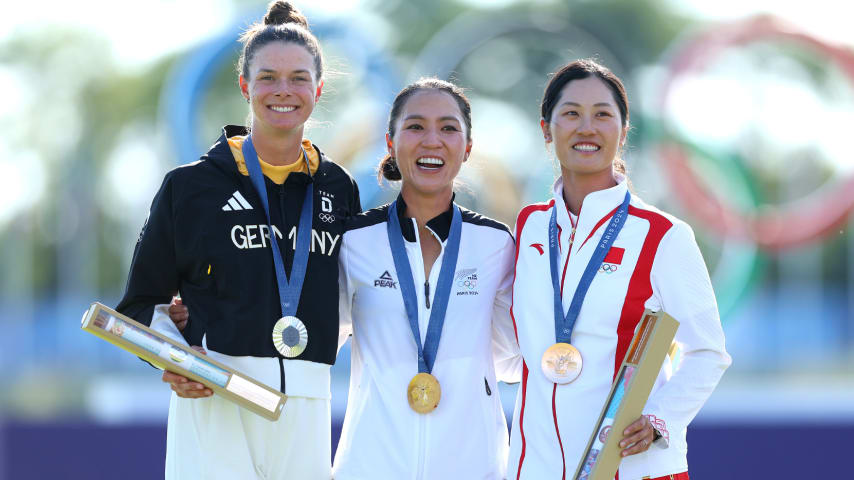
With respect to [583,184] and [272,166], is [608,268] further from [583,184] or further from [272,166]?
[272,166]

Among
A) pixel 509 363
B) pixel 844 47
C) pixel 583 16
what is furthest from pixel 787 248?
pixel 583 16

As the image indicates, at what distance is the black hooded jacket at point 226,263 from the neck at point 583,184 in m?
0.96

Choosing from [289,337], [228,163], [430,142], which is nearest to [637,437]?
[289,337]

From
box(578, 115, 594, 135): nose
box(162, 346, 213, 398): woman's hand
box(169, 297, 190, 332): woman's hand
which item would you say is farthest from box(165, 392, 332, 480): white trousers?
box(578, 115, 594, 135): nose

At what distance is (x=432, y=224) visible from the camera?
4.37 meters

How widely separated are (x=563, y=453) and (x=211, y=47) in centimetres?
1100

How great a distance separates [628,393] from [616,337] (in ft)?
1.37

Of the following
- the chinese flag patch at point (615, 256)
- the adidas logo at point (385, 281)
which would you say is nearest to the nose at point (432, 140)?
the adidas logo at point (385, 281)

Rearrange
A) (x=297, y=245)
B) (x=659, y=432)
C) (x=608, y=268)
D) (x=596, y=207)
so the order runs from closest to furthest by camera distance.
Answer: (x=659, y=432)
(x=608, y=268)
(x=596, y=207)
(x=297, y=245)

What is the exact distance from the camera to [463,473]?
13.2 feet

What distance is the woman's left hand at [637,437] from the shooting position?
Result: 3576 millimetres

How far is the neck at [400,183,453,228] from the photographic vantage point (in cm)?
442

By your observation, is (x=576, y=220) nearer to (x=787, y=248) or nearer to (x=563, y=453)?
(x=563, y=453)

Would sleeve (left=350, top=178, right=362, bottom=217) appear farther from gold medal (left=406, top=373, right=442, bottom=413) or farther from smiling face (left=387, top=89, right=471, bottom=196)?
gold medal (left=406, top=373, right=442, bottom=413)
